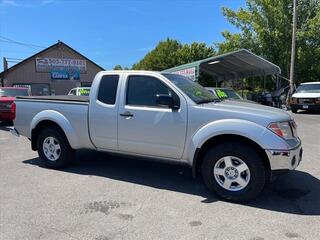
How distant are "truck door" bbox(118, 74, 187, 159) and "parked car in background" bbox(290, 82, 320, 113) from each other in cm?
1702

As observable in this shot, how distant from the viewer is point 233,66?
2661 centimetres

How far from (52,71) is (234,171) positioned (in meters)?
39.7

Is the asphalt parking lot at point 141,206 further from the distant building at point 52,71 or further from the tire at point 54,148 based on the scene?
the distant building at point 52,71

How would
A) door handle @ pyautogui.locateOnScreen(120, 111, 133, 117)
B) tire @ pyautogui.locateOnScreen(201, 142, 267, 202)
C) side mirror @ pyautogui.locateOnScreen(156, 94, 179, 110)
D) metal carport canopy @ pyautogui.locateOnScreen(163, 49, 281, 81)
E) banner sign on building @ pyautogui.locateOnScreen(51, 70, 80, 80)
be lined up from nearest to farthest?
1. tire @ pyautogui.locateOnScreen(201, 142, 267, 202)
2. side mirror @ pyautogui.locateOnScreen(156, 94, 179, 110)
3. door handle @ pyautogui.locateOnScreen(120, 111, 133, 117)
4. metal carport canopy @ pyautogui.locateOnScreen(163, 49, 281, 81)
5. banner sign on building @ pyautogui.locateOnScreen(51, 70, 80, 80)

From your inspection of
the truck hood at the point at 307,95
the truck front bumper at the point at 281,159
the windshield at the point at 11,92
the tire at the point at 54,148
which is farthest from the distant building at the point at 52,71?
the truck front bumper at the point at 281,159

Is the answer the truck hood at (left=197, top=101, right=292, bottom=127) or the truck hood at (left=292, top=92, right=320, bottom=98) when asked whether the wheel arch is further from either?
the truck hood at (left=292, top=92, right=320, bottom=98)

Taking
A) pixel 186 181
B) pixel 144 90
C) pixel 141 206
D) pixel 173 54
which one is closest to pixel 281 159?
pixel 186 181

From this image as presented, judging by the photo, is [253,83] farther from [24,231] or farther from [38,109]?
[24,231]

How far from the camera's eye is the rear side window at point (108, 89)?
669 centimetres

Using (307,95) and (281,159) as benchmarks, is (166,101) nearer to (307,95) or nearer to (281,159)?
(281,159)

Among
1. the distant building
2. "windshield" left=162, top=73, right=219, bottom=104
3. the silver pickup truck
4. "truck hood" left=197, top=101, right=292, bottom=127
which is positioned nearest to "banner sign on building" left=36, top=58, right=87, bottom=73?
the distant building

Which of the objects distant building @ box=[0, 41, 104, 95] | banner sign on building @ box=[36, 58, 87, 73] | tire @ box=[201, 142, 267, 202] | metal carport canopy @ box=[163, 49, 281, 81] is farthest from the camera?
banner sign on building @ box=[36, 58, 87, 73]

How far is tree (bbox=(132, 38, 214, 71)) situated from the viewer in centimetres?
5491

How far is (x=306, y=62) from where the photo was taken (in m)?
33.7
